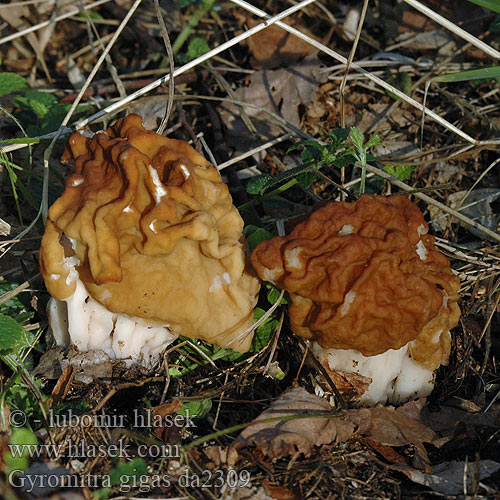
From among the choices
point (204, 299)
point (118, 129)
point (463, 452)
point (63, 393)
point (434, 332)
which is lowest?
point (463, 452)

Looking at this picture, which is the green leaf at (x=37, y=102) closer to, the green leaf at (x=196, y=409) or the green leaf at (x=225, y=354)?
the green leaf at (x=225, y=354)

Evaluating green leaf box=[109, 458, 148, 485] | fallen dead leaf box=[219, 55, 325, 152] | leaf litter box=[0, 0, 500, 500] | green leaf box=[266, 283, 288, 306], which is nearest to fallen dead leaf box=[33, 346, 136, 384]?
leaf litter box=[0, 0, 500, 500]

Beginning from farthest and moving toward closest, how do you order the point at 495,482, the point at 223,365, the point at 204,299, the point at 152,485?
Result: the point at 223,365, the point at 204,299, the point at 495,482, the point at 152,485

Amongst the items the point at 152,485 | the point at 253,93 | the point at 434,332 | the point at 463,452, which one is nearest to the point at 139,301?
the point at 152,485

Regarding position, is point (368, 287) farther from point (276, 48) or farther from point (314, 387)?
point (276, 48)

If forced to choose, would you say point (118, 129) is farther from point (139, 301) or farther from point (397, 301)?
point (397, 301)

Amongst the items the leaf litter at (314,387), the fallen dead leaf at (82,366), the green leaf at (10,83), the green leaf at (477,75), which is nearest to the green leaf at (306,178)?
the leaf litter at (314,387)

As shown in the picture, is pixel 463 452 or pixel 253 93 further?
pixel 253 93
